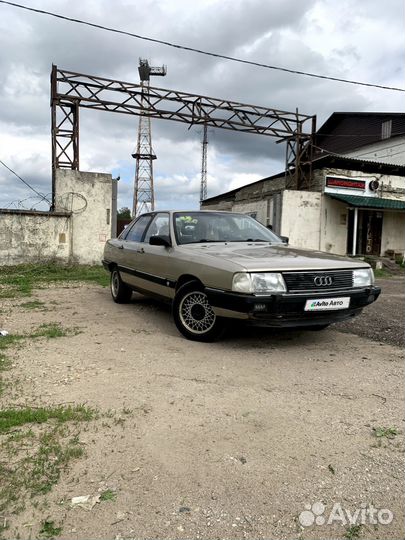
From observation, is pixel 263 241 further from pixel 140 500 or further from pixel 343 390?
pixel 140 500

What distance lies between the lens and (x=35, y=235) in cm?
1203

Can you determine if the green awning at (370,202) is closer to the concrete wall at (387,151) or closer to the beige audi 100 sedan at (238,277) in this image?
the concrete wall at (387,151)

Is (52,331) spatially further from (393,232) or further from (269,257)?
(393,232)

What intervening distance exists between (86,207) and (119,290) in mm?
6690

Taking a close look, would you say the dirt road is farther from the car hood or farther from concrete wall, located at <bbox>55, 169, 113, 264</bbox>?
concrete wall, located at <bbox>55, 169, 113, 264</bbox>

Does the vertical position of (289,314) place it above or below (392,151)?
below

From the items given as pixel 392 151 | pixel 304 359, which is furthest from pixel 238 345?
pixel 392 151

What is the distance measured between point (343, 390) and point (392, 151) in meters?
24.0

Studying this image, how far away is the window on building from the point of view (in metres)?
24.3

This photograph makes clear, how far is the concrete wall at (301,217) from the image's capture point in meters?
18.1

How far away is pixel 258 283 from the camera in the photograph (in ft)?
13.3

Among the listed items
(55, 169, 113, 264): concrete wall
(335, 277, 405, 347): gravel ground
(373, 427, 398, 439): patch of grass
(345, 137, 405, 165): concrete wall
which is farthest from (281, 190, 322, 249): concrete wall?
(373, 427, 398, 439): patch of grass

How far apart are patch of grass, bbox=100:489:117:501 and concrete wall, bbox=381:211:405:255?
20427 millimetres

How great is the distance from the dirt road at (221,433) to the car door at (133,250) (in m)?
1.58
